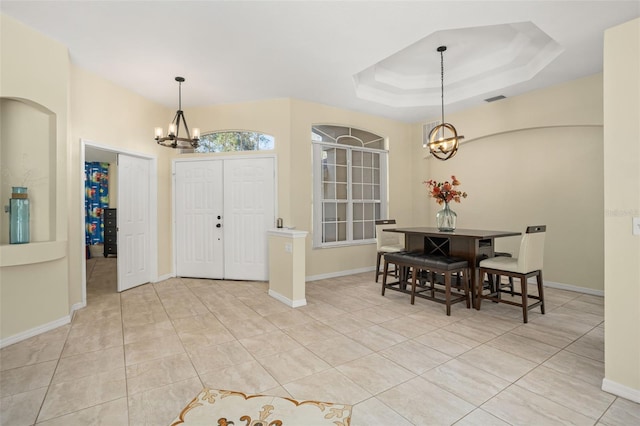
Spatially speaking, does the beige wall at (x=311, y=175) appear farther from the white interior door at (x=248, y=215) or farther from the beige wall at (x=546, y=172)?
the beige wall at (x=546, y=172)

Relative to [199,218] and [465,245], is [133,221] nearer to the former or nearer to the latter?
[199,218]

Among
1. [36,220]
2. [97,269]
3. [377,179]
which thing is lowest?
[97,269]

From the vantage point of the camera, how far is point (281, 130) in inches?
199

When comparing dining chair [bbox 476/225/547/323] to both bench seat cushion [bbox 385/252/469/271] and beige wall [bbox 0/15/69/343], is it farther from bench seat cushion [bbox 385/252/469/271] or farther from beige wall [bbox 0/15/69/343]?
beige wall [bbox 0/15/69/343]

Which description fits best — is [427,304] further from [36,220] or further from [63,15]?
[63,15]

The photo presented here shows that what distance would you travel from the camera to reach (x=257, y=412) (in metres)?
1.81

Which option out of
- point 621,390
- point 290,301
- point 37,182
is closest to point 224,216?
point 290,301

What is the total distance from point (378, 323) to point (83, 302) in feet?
11.9

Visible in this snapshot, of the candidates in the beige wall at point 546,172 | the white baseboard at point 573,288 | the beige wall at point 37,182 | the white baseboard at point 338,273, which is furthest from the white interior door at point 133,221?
the white baseboard at point 573,288

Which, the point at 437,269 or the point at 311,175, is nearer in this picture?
the point at 437,269

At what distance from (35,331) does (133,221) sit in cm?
201

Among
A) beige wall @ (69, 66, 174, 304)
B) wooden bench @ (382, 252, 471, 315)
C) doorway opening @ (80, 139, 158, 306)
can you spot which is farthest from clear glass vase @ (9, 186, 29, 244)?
wooden bench @ (382, 252, 471, 315)

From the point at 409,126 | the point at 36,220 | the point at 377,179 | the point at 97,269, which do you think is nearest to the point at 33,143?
the point at 36,220

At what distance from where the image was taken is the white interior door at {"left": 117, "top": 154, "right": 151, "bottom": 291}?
4.51 meters
